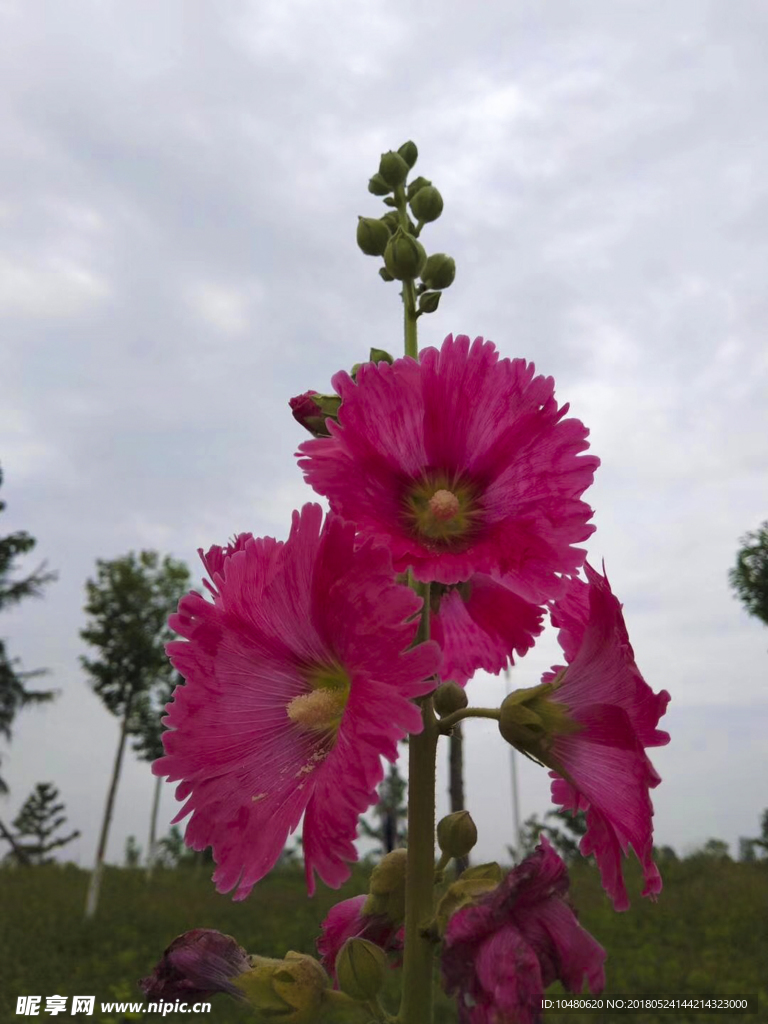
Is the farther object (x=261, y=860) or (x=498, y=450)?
(x=498, y=450)

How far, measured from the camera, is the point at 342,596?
1318 millimetres

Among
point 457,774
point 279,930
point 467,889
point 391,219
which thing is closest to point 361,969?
point 467,889

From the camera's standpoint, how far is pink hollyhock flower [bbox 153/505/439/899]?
4.07 ft

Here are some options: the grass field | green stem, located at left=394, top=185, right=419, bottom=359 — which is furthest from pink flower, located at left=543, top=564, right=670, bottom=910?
the grass field

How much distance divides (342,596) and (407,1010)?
83cm

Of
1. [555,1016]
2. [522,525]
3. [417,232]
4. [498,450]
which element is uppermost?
[417,232]

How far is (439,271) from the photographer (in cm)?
227

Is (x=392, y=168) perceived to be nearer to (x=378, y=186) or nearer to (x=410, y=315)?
(x=378, y=186)

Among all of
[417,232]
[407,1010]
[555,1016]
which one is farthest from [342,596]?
[555,1016]

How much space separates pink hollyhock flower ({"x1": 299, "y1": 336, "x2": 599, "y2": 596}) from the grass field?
9.35m

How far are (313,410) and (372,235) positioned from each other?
2.37 ft

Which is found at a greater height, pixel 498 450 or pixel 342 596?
pixel 498 450

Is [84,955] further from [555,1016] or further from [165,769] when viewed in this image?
[165,769]

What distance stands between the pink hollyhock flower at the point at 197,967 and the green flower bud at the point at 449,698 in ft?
2.15
